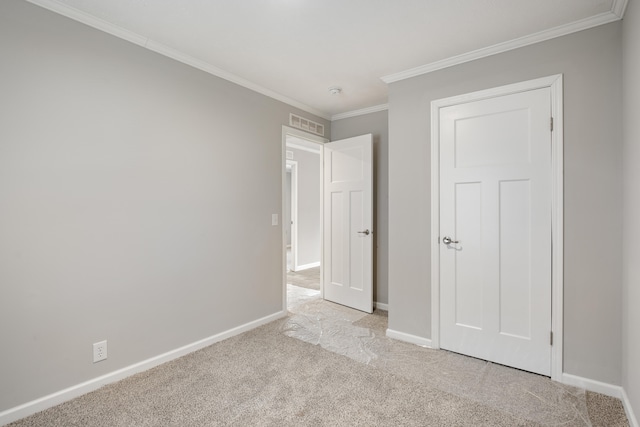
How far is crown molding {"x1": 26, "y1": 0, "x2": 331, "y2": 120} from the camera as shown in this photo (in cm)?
190

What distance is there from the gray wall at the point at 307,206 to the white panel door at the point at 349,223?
214 centimetres

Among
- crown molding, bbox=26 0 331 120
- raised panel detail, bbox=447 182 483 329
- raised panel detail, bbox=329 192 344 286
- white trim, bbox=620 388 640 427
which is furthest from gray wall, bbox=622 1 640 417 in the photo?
crown molding, bbox=26 0 331 120

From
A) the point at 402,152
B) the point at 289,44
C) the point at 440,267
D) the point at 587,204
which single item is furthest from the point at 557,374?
the point at 289,44

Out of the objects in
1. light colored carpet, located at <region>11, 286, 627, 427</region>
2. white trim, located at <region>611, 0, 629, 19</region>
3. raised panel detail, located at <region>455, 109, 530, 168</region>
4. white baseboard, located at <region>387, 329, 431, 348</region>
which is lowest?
light colored carpet, located at <region>11, 286, 627, 427</region>

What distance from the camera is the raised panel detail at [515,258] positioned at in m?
2.28

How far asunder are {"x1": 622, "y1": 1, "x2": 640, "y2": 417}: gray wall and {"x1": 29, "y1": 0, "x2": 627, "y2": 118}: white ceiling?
0.33 m

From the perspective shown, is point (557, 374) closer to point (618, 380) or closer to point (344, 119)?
point (618, 380)

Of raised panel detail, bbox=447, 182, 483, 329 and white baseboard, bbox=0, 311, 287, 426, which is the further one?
raised panel detail, bbox=447, 182, 483, 329

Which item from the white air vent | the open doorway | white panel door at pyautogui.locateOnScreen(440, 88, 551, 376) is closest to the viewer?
white panel door at pyautogui.locateOnScreen(440, 88, 551, 376)

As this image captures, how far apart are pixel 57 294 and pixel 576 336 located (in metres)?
3.42

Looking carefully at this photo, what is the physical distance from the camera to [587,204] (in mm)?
2055

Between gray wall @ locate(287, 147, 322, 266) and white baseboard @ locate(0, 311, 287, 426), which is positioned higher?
gray wall @ locate(287, 147, 322, 266)

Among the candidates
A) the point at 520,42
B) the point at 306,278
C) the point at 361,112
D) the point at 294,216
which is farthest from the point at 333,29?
the point at 294,216

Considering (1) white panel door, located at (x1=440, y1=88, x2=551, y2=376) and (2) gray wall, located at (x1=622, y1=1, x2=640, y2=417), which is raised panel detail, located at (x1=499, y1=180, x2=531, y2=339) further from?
A: (2) gray wall, located at (x1=622, y1=1, x2=640, y2=417)
